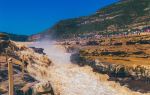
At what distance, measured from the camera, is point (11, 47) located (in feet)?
308

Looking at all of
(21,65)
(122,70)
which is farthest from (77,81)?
(21,65)

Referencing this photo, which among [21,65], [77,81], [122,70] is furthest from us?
[21,65]

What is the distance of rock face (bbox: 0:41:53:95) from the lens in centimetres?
6234

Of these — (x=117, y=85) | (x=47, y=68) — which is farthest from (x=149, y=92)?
(x=47, y=68)

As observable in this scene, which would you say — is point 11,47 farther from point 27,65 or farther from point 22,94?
point 22,94

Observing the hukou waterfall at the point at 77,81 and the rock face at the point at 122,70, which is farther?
the rock face at the point at 122,70

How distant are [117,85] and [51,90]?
10.8 meters

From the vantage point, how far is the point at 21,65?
84312 millimetres

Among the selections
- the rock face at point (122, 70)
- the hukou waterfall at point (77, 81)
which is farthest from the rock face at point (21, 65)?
the rock face at point (122, 70)

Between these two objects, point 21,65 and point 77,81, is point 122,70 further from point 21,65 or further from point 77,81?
point 21,65

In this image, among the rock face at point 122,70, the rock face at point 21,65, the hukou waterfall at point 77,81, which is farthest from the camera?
the rock face at point 122,70

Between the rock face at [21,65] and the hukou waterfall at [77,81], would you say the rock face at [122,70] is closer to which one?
the hukou waterfall at [77,81]

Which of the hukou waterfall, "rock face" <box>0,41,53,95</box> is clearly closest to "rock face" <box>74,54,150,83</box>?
the hukou waterfall

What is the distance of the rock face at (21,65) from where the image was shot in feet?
205
